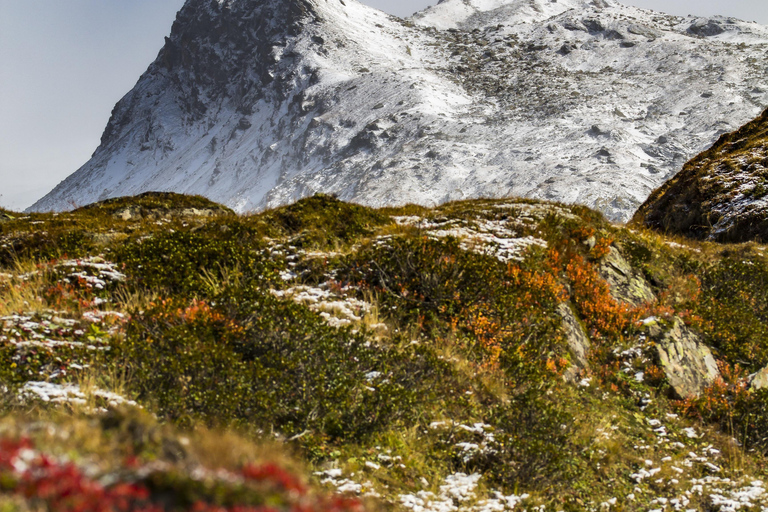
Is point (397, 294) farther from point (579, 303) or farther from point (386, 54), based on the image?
point (386, 54)

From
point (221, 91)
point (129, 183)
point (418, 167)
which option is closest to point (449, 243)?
point (418, 167)

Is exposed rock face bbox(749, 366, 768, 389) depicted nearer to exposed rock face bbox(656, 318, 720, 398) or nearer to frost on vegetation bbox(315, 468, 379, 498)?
exposed rock face bbox(656, 318, 720, 398)

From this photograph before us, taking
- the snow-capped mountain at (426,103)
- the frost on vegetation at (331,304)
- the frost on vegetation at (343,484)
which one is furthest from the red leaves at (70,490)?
the snow-capped mountain at (426,103)

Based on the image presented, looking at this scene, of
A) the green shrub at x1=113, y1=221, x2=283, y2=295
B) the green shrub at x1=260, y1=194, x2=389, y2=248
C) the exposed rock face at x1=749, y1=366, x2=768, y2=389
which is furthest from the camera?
the green shrub at x1=260, y1=194, x2=389, y2=248

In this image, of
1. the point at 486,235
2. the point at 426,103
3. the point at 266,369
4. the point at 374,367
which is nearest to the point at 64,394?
the point at 266,369

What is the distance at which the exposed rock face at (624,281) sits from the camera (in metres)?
10.0

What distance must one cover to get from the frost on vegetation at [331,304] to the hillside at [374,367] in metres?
0.05

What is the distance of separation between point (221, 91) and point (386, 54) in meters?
65.5

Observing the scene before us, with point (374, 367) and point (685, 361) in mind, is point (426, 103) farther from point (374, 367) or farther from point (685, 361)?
point (374, 367)

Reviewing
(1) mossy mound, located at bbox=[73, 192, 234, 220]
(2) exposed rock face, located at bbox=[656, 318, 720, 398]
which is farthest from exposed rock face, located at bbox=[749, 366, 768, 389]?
(1) mossy mound, located at bbox=[73, 192, 234, 220]

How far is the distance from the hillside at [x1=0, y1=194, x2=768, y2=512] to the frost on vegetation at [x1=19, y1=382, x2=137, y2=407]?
0.03 meters

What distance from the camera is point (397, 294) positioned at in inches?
333

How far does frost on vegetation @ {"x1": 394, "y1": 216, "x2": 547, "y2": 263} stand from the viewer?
958cm

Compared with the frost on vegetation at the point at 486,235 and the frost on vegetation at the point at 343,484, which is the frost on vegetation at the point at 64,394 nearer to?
the frost on vegetation at the point at 343,484
